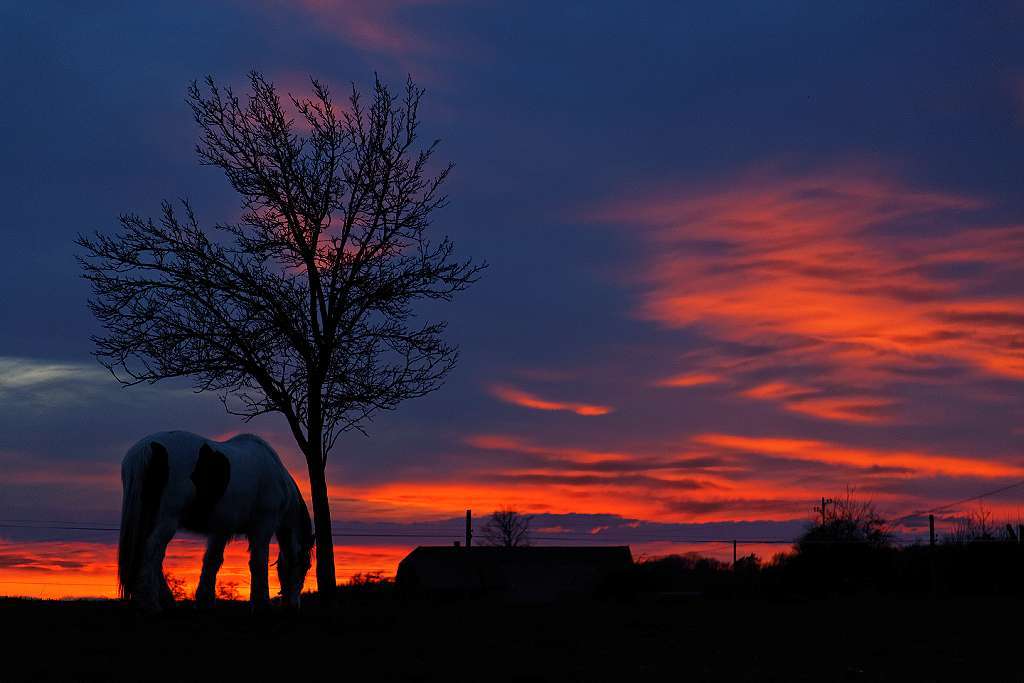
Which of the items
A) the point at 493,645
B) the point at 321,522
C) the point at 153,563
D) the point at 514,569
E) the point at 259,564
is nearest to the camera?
the point at 493,645

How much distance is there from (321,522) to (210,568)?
19.2ft

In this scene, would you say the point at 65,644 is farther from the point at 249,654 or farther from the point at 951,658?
the point at 951,658

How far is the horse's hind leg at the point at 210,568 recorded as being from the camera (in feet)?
62.0

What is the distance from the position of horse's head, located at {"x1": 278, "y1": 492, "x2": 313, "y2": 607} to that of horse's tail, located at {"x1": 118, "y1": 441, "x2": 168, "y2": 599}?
3493mm

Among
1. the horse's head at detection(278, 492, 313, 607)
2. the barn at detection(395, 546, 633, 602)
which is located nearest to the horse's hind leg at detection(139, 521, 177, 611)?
the horse's head at detection(278, 492, 313, 607)

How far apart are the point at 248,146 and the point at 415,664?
15.8 metres

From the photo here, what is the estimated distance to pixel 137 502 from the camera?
55.4ft

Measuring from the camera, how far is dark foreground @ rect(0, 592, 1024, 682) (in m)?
12.1

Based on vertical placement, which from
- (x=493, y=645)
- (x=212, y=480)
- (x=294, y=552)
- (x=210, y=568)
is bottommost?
(x=493, y=645)

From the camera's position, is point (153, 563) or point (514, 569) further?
point (514, 569)

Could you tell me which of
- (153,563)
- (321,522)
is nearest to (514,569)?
(321,522)

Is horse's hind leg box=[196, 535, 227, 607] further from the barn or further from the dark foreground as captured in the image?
the barn

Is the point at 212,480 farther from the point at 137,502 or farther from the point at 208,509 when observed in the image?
the point at 137,502

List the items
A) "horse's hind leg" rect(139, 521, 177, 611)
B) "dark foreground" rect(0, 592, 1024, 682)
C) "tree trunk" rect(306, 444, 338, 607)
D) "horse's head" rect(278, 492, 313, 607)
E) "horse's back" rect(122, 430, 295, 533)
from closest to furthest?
1. "dark foreground" rect(0, 592, 1024, 682)
2. "horse's hind leg" rect(139, 521, 177, 611)
3. "horse's back" rect(122, 430, 295, 533)
4. "horse's head" rect(278, 492, 313, 607)
5. "tree trunk" rect(306, 444, 338, 607)
